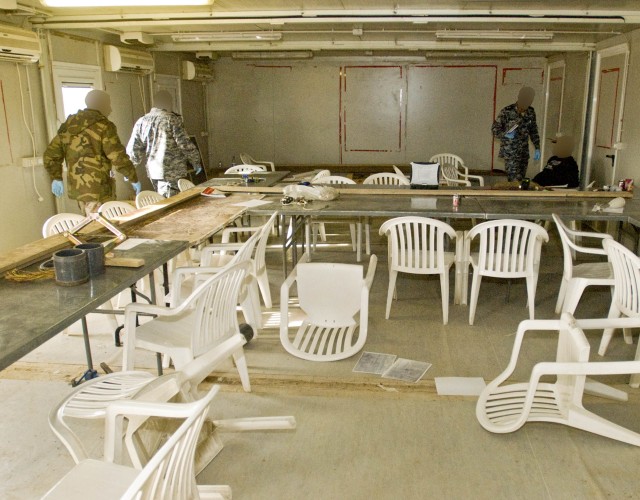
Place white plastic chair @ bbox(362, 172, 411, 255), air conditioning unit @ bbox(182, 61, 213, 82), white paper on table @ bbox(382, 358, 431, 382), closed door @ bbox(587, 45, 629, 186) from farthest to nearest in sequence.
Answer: air conditioning unit @ bbox(182, 61, 213, 82) → closed door @ bbox(587, 45, 629, 186) → white plastic chair @ bbox(362, 172, 411, 255) → white paper on table @ bbox(382, 358, 431, 382)

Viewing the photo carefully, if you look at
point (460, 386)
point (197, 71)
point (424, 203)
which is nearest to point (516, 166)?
point (424, 203)

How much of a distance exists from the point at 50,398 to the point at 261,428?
115cm

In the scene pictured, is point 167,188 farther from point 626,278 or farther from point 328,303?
point 626,278

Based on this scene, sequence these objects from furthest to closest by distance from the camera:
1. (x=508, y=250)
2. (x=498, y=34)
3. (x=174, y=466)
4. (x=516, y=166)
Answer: (x=516, y=166) < (x=498, y=34) < (x=508, y=250) < (x=174, y=466)

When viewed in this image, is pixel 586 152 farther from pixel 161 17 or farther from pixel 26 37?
pixel 26 37

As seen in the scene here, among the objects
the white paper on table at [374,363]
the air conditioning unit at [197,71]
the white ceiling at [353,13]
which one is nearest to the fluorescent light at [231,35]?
the white ceiling at [353,13]

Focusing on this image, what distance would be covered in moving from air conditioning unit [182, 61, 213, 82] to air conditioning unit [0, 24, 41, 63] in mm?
3653

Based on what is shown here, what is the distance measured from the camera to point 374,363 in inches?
136

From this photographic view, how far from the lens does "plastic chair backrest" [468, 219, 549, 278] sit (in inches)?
153

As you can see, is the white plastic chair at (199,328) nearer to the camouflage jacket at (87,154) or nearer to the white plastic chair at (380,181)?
the camouflage jacket at (87,154)

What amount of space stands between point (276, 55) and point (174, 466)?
828 cm

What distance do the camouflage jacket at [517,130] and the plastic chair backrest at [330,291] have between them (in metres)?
4.00

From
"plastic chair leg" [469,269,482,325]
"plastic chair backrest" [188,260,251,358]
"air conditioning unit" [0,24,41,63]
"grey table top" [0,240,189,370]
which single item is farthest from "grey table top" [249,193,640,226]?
"air conditioning unit" [0,24,41,63]

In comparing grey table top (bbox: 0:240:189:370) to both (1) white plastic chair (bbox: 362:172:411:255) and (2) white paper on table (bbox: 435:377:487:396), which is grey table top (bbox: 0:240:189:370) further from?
(1) white plastic chair (bbox: 362:172:411:255)
